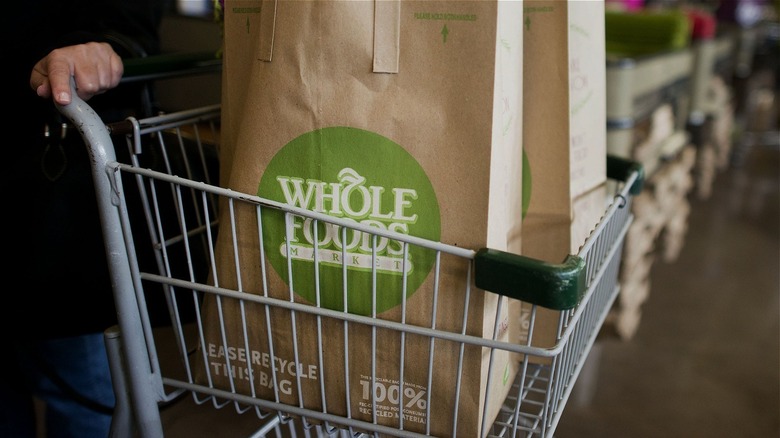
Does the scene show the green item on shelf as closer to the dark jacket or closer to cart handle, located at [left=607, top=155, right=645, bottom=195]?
cart handle, located at [left=607, top=155, right=645, bottom=195]

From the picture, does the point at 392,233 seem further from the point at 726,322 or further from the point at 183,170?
the point at 726,322

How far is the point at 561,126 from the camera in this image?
0.79 m

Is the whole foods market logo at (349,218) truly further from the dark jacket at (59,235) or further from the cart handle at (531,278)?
the dark jacket at (59,235)

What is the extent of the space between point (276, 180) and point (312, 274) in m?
0.10

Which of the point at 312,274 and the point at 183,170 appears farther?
the point at 183,170

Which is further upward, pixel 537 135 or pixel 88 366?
pixel 537 135

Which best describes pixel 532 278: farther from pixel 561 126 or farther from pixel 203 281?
pixel 203 281

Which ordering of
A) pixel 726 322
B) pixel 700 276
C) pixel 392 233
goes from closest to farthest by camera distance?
1. pixel 392 233
2. pixel 726 322
3. pixel 700 276

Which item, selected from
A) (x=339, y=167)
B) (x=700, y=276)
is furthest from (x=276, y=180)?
(x=700, y=276)

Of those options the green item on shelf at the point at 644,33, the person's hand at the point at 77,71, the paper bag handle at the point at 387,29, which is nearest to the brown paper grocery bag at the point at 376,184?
the paper bag handle at the point at 387,29

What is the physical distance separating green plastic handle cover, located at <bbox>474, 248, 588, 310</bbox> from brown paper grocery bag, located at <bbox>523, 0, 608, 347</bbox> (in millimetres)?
229

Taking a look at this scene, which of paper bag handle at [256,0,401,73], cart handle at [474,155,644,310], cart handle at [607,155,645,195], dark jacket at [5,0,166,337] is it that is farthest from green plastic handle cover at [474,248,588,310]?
dark jacket at [5,0,166,337]

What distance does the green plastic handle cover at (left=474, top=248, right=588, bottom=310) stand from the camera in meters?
0.57

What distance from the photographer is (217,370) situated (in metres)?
0.76
